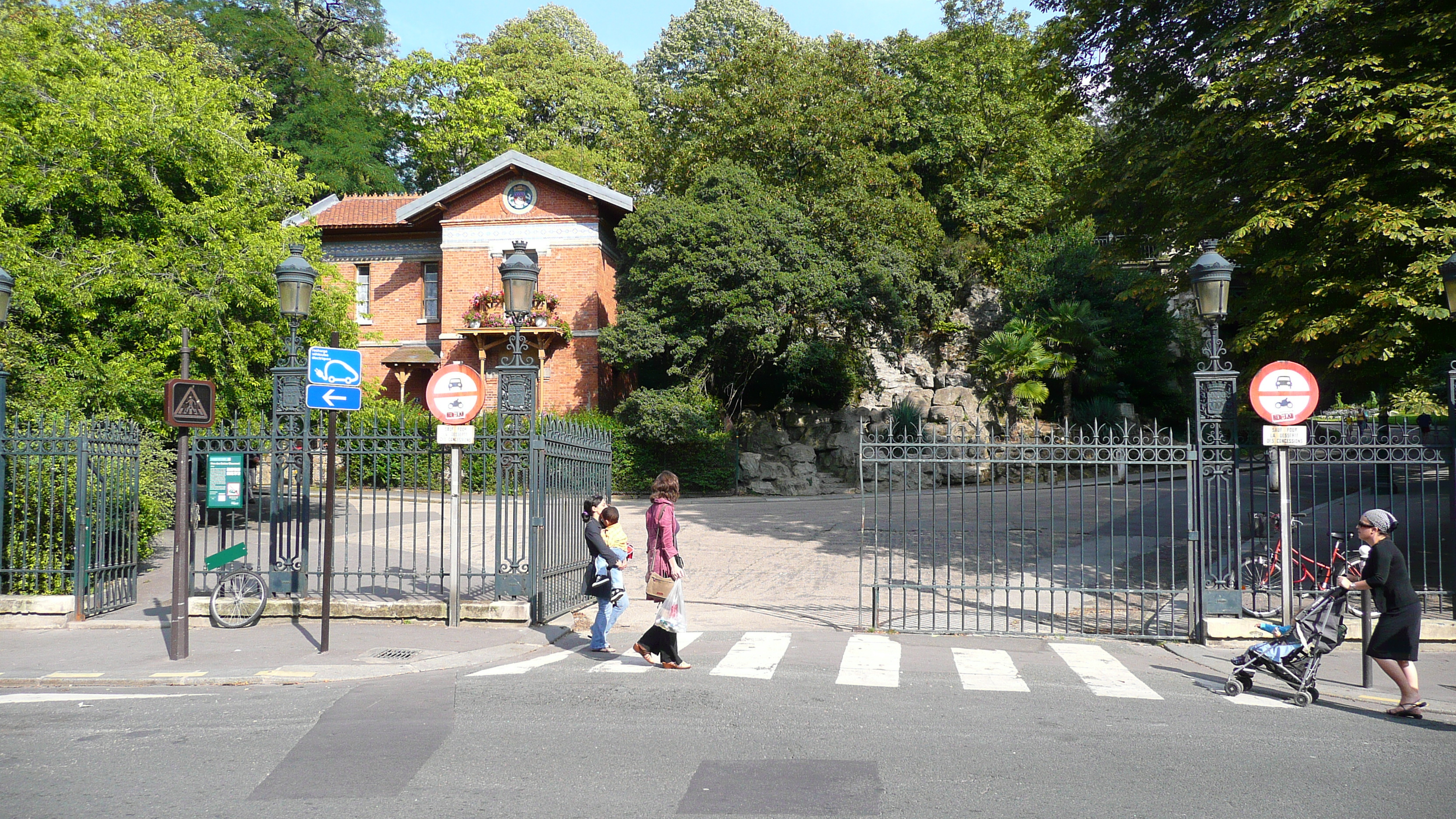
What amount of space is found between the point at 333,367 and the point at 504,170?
23668 millimetres

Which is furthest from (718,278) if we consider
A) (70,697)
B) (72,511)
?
(70,697)

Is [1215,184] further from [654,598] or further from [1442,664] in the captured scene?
[654,598]

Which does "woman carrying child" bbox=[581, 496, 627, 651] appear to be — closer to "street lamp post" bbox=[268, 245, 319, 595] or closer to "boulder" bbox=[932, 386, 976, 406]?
"street lamp post" bbox=[268, 245, 319, 595]

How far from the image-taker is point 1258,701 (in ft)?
26.0

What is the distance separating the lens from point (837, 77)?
34.3m

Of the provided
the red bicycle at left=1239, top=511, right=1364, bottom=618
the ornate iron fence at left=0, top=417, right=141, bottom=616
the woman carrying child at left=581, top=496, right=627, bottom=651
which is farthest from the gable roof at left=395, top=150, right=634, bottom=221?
the woman carrying child at left=581, top=496, right=627, bottom=651

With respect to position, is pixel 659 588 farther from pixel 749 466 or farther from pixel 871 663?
pixel 749 466

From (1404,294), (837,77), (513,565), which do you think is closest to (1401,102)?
(1404,294)

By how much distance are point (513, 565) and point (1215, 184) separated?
11.5 meters

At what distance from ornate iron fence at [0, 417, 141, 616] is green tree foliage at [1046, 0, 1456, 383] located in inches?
561

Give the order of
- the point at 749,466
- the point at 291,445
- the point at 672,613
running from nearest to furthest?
the point at 672,613
the point at 291,445
the point at 749,466

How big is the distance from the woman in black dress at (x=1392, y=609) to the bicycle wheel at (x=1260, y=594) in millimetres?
2351

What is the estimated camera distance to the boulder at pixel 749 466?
30.7 meters

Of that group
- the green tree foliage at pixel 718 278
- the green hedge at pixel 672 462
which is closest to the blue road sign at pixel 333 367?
the green tree foliage at pixel 718 278
